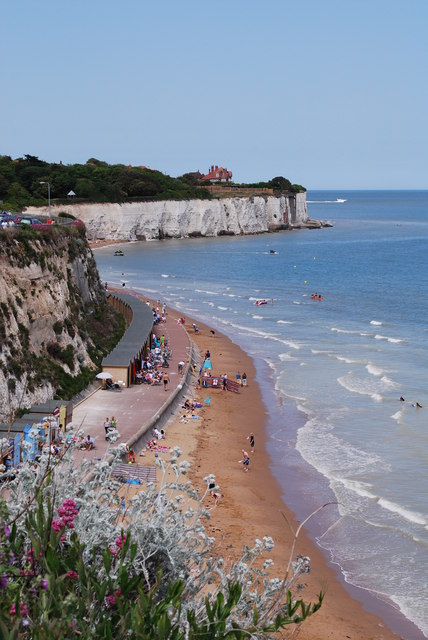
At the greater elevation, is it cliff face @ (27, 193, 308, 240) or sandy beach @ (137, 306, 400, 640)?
cliff face @ (27, 193, 308, 240)

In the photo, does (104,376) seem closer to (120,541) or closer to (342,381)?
(342,381)

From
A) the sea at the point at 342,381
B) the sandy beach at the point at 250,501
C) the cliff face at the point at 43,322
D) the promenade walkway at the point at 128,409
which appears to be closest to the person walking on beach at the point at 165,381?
the promenade walkway at the point at 128,409

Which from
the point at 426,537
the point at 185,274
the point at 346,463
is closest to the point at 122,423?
the point at 346,463

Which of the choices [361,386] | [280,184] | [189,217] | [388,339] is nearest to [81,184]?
[189,217]

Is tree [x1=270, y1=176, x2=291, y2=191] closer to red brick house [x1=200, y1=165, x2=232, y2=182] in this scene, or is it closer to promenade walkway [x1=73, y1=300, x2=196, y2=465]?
red brick house [x1=200, y1=165, x2=232, y2=182]

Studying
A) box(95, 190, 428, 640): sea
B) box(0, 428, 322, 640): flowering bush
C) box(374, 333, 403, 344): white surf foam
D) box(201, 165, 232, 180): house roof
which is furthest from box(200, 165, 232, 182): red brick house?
box(0, 428, 322, 640): flowering bush

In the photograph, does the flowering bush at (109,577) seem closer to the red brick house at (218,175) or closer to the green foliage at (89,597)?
the green foliage at (89,597)
